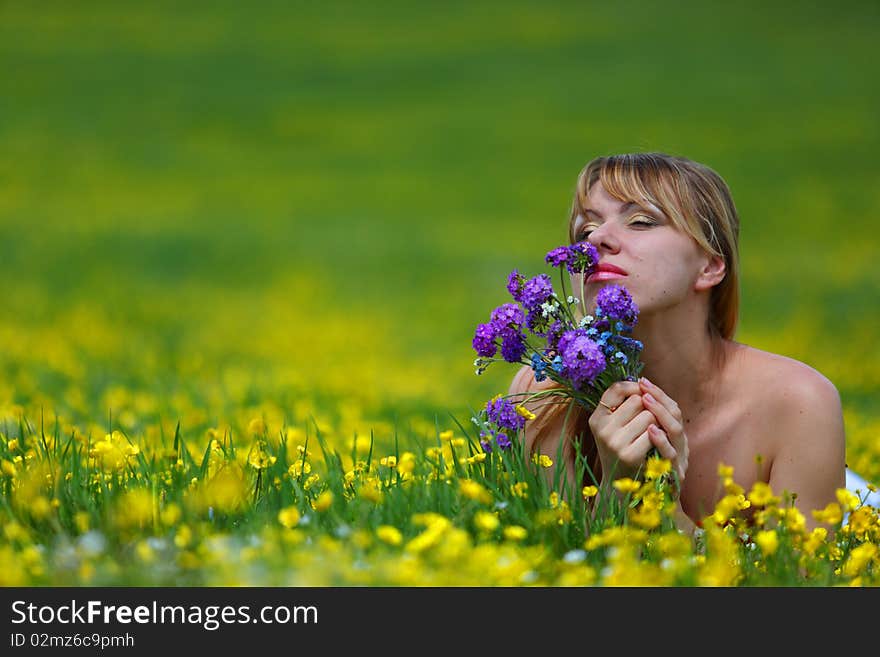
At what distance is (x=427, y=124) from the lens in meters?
31.7

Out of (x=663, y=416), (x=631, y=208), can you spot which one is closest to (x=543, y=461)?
(x=663, y=416)

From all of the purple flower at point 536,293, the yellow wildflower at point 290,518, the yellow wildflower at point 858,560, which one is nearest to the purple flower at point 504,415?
the purple flower at point 536,293

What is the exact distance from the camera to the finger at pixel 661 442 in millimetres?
3344

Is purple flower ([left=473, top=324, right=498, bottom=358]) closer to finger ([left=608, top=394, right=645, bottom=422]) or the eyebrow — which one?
finger ([left=608, top=394, right=645, bottom=422])

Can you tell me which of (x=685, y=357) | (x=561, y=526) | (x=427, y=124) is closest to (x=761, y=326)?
(x=685, y=357)

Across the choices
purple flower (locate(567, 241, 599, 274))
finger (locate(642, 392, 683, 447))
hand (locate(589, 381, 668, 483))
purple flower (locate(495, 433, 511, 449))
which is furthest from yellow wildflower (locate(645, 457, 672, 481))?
purple flower (locate(567, 241, 599, 274))

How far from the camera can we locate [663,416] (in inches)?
134

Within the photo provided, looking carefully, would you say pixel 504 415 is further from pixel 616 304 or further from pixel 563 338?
pixel 616 304

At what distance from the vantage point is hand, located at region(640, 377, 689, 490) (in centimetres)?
336

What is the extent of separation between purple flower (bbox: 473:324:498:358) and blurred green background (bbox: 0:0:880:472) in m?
0.94

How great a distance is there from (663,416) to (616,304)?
1.33 ft

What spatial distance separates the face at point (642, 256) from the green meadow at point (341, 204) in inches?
15.1

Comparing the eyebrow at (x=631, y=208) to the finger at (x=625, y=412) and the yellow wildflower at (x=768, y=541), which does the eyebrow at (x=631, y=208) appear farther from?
the yellow wildflower at (x=768, y=541)
